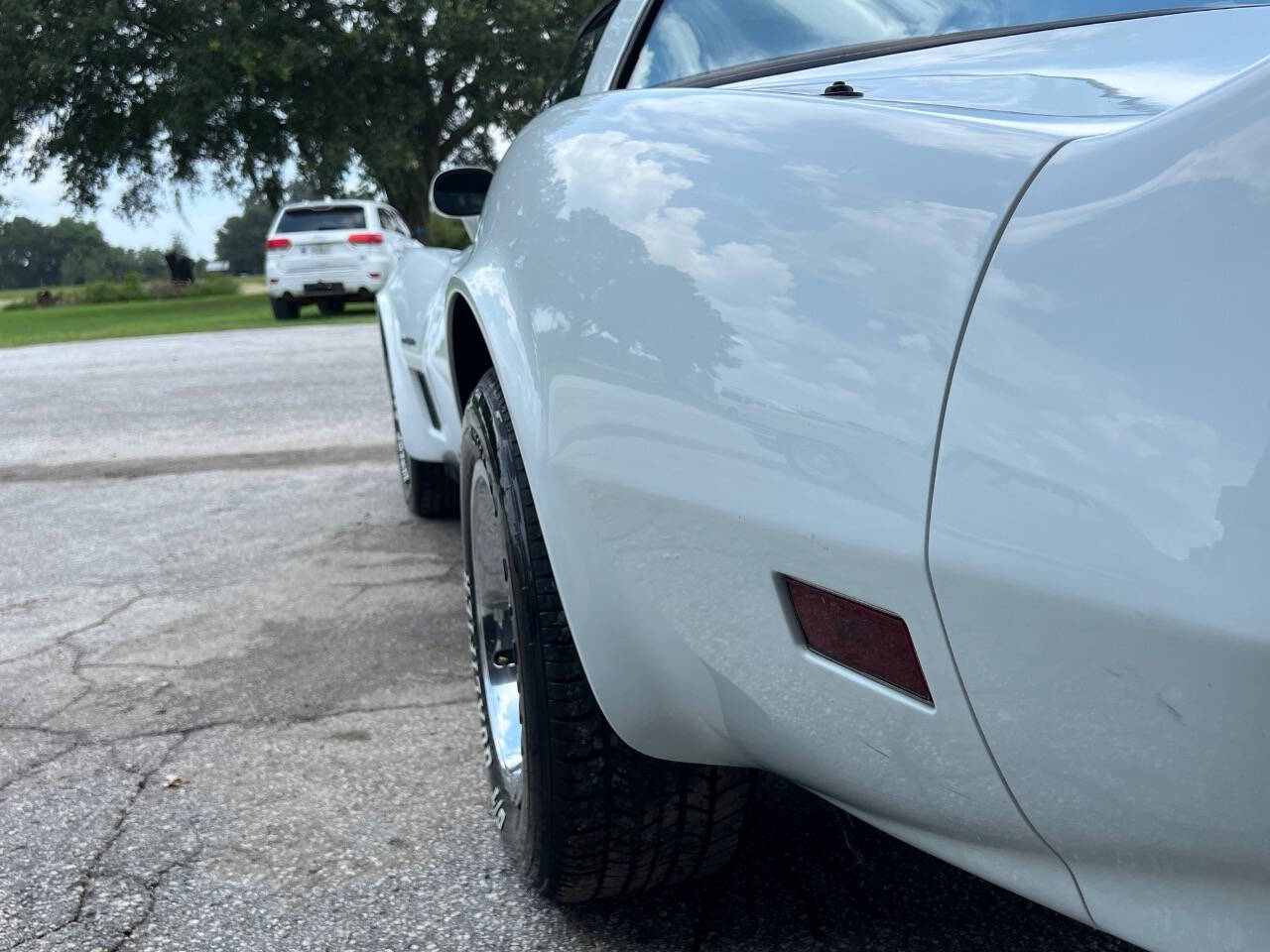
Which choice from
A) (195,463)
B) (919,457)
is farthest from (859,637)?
(195,463)

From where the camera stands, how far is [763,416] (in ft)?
4.12

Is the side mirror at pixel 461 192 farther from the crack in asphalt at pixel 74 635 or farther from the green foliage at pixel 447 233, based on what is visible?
the green foliage at pixel 447 233

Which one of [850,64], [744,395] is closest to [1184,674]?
[744,395]

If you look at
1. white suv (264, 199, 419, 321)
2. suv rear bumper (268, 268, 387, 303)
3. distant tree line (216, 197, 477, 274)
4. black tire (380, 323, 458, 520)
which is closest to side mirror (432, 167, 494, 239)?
black tire (380, 323, 458, 520)

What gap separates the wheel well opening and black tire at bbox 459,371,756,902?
51cm

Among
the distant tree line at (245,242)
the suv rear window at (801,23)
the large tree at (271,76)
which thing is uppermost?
the large tree at (271,76)

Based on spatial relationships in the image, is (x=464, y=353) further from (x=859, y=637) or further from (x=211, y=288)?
(x=211, y=288)

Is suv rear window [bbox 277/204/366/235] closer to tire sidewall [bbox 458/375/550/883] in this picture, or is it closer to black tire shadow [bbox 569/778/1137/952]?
tire sidewall [bbox 458/375/550/883]

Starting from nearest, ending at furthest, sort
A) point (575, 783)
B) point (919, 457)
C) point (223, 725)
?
point (919, 457), point (575, 783), point (223, 725)

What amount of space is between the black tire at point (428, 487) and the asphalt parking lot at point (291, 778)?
0.06m

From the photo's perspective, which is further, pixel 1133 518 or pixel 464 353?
pixel 464 353

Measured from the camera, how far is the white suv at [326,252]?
16828 mm

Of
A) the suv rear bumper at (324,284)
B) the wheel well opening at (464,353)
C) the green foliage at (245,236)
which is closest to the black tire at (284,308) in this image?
the suv rear bumper at (324,284)

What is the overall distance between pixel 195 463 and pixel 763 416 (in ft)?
16.4
